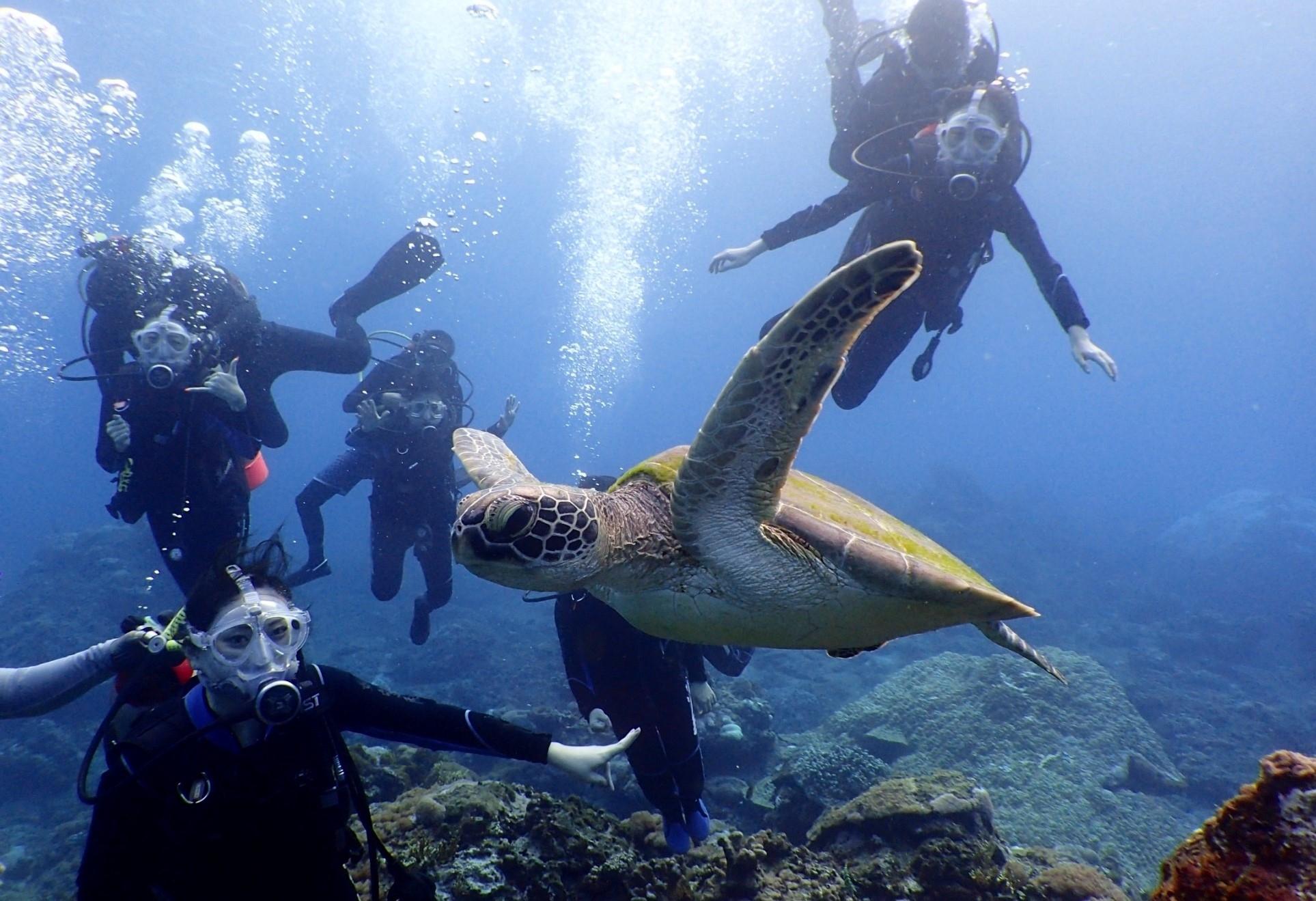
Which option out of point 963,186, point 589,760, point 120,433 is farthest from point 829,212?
point 120,433

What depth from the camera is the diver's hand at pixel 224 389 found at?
16.2 feet

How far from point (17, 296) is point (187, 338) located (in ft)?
230

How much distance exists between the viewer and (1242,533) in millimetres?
26703

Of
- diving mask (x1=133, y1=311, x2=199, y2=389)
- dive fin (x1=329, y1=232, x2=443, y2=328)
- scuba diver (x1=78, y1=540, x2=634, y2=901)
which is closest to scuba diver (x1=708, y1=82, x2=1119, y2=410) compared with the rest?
scuba diver (x1=78, y1=540, x2=634, y2=901)

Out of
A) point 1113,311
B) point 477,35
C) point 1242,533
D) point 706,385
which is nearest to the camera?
point 1242,533

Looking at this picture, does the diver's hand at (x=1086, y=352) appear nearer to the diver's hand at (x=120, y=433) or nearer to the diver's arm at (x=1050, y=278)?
the diver's arm at (x=1050, y=278)

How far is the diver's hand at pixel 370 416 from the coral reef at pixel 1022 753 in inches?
246

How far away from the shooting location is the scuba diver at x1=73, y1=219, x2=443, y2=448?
17.4ft

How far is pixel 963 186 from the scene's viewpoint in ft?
16.3

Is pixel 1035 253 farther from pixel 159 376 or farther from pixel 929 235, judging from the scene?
pixel 159 376

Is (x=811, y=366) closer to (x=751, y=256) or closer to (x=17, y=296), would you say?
(x=751, y=256)

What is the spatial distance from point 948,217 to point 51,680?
709cm

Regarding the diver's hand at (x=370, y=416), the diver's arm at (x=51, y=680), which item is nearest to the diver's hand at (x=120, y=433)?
the diver's arm at (x=51, y=680)

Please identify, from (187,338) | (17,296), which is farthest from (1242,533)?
(17,296)
